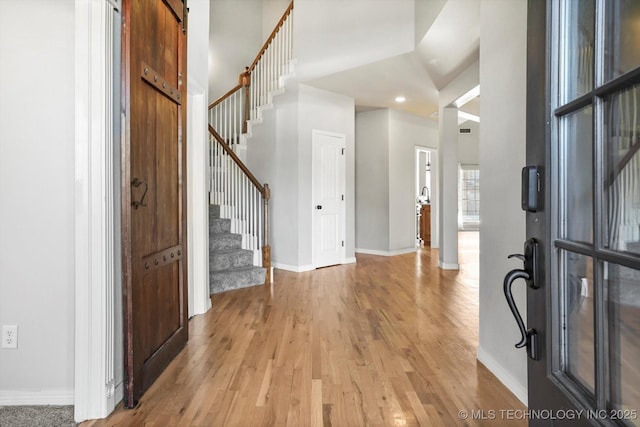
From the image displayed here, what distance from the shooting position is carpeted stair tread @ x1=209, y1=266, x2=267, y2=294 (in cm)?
419

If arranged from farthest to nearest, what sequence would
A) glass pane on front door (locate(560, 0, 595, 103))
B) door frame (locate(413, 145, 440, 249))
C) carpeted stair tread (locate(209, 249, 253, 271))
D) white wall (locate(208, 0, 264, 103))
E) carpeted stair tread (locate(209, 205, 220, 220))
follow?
1. door frame (locate(413, 145, 440, 249))
2. white wall (locate(208, 0, 264, 103))
3. carpeted stair tread (locate(209, 205, 220, 220))
4. carpeted stair tread (locate(209, 249, 253, 271))
5. glass pane on front door (locate(560, 0, 595, 103))

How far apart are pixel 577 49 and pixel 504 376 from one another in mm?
1819

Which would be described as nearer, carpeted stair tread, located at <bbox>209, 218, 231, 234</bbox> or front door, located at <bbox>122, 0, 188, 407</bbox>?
front door, located at <bbox>122, 0, 188, 407</bbox>

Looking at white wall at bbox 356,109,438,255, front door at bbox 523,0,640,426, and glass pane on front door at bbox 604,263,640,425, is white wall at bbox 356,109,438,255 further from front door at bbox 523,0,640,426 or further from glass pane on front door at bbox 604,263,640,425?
glass pane on front door at bbox 604,263,640,425

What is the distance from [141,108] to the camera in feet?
6.40

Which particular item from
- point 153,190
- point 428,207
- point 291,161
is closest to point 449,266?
point 291,161

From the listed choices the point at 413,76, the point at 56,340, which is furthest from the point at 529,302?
the point at 413,76

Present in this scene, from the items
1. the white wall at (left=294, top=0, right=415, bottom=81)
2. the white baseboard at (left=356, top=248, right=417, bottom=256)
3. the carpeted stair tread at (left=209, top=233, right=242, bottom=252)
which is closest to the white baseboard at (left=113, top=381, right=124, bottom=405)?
the carpeted stair tread at (left=209, top=233, right=242, bottom=252)

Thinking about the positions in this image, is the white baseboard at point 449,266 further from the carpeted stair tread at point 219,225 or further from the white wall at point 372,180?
the carpeted stair tread at point 219,225

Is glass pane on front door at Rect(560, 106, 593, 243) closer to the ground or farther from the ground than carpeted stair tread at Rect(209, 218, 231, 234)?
farther from the ground

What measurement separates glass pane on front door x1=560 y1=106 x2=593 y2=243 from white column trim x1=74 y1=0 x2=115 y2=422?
1817 mm

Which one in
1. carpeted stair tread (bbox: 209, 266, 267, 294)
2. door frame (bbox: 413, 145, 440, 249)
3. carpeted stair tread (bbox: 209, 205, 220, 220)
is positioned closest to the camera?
carpeted stair tread (bbox: 209, 266, 267, 294)

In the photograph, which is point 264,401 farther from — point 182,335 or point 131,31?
point 131,31

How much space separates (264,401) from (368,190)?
563cm
